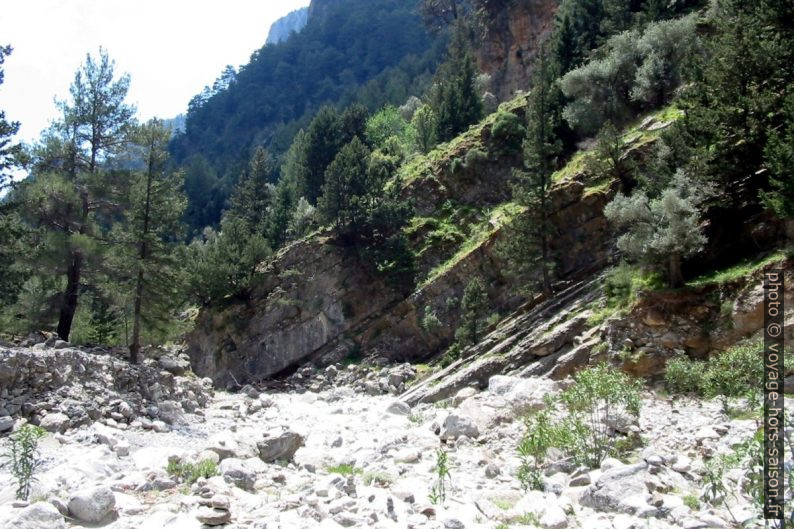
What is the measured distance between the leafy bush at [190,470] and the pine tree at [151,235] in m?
16.2

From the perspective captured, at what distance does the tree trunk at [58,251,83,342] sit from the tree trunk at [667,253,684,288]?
2556 cm

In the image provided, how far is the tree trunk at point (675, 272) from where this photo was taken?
20547 millimetres

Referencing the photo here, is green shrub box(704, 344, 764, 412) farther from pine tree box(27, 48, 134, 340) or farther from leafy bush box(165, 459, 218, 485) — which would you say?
pine tree box(27, 48, 134, 340)

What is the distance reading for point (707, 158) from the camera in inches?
838

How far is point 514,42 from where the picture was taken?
62.9m

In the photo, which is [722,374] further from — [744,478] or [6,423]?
[6,423]

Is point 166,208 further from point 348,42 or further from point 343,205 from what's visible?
point 348,42

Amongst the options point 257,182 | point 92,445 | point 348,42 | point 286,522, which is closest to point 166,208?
point 92,445

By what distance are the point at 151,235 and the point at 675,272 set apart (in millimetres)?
22559

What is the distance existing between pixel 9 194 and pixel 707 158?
30.0m

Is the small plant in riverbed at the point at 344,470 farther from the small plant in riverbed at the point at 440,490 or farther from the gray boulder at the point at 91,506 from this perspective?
the gray boulder at the point at 91,506

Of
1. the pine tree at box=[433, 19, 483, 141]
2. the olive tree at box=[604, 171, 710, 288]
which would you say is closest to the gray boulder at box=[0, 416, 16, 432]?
the olive tree at box=[604, 171, 710, 288]

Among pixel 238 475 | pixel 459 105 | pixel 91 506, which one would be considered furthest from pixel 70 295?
pixel 459 105

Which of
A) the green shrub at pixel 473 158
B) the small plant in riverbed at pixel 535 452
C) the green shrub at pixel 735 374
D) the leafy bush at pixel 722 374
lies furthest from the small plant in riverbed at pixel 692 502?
the green shrub at pixel 473 158
